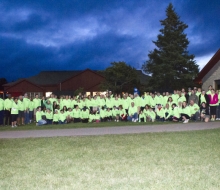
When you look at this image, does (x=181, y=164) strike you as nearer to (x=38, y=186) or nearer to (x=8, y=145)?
(x=38, y=186)

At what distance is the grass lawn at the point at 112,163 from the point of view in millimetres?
6145

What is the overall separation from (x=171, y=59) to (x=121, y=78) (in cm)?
857

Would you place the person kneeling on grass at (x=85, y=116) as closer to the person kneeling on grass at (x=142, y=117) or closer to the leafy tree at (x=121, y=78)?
the person kneeling on grass at (x=142, y=117)

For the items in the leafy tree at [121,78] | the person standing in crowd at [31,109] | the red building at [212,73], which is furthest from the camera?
the leafy tree at [121,78]

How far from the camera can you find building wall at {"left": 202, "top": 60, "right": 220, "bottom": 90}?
2691cm

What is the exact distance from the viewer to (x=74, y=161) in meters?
8.25

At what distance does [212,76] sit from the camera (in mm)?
27609

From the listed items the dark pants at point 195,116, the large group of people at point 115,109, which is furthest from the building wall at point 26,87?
the dark pants at point 195,116

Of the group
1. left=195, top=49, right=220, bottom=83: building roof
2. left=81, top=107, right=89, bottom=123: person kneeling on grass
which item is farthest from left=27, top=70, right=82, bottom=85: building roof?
left=81, top=107, right=89, bottom=123: person kneeling on grass

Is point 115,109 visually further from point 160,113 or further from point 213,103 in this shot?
point 213,103

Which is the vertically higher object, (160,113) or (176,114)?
(160,113)

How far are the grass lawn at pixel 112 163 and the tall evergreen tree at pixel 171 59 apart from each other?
28168mm

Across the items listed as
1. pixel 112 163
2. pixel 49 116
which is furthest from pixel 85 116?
pixel 112 163

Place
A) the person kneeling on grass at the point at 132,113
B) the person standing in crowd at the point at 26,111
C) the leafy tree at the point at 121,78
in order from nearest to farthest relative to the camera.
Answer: the person kneeling on grass at the point at 132,113 < the person standing in crowd at the point at 26,111 < the leafy tree at the point at 121,78
